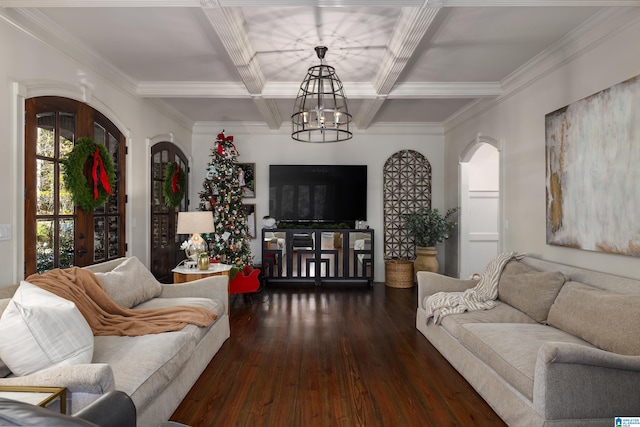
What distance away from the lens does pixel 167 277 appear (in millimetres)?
5934

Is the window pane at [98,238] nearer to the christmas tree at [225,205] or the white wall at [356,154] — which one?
the christmas tree at [225,205]

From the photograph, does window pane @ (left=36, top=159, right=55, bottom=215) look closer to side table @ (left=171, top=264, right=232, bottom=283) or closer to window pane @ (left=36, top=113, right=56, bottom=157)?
window pane @ (left=36, top=113, right=56, bottom=157)

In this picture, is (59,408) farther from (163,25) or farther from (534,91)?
(534,91)

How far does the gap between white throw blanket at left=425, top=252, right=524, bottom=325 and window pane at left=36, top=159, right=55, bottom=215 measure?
3.49 m

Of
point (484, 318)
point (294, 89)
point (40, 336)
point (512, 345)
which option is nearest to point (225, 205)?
point (294, 89)

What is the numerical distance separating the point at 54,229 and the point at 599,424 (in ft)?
13.4

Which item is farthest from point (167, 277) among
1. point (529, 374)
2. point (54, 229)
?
point (529, 374)

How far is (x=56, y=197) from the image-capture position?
3.48 m

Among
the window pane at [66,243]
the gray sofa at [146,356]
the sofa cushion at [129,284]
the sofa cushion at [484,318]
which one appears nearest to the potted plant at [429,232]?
the sofa cushion at [484,318]

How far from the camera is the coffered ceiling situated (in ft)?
9.76

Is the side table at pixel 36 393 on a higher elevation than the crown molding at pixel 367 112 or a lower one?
lower

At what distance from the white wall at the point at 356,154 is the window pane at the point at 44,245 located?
3.84 metres

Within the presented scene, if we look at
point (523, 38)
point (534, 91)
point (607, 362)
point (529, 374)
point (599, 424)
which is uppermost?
point (523, 38)

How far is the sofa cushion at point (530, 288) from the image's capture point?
3171 millimetres
